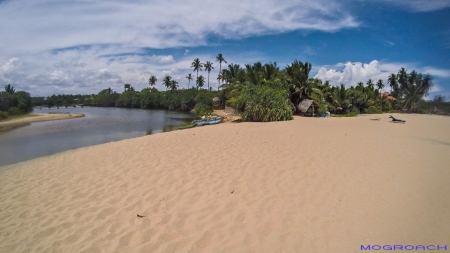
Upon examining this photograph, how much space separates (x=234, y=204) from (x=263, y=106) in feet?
51.9

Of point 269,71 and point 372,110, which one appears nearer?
point 269,71

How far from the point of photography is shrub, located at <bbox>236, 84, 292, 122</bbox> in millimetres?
18969

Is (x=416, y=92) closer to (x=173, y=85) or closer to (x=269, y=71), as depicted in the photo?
(x=269, y=71)

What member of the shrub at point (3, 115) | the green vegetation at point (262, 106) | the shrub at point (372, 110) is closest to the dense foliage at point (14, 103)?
the shrub at point (3, 115)

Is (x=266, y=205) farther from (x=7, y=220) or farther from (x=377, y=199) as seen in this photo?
(x=7, y=220)

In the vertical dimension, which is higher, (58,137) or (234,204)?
(234,204)

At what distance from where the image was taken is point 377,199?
3.83m

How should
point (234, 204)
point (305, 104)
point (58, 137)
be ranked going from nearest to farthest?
point (234, 204)
point (58, 137)
point (305, 104)

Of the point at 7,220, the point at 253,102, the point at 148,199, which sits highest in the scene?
the point at 253,102

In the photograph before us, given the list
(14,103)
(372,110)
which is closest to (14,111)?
(14,103)

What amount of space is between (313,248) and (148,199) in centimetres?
286

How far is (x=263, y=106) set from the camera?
19.1 m

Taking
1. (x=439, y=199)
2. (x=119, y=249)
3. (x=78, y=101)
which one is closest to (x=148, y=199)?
(x=119, y=249)

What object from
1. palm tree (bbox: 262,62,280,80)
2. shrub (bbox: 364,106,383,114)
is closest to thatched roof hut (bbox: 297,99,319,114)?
palm tree (bbox: 262,62,280,80)
